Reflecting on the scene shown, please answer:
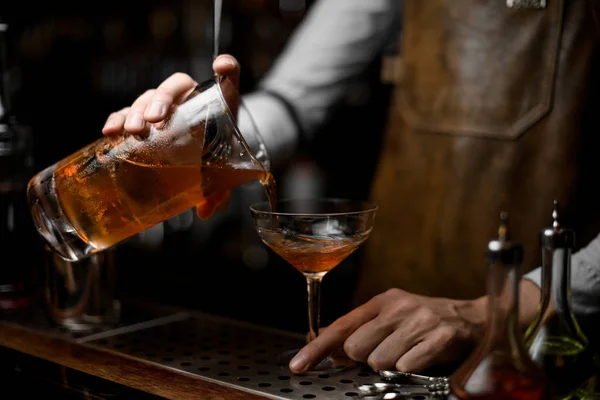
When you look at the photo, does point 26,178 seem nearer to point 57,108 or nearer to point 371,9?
point 371,9

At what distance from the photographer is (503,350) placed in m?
0.84

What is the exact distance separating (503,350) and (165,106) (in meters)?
0.62

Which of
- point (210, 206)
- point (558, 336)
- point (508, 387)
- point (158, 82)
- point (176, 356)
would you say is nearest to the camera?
point (508, 387)

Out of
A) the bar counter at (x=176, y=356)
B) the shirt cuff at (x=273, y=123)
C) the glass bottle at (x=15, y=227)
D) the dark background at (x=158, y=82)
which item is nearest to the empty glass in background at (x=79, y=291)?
the bar counter at (x=176, y=356)

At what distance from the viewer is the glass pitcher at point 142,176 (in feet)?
3.74

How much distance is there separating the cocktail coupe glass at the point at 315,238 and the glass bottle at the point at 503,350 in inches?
12.6

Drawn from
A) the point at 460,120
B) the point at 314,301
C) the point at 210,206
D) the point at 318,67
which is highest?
the point at 318,67

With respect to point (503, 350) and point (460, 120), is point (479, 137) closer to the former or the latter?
point (460, 120)

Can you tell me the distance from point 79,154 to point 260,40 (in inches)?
63.5

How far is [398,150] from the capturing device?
1.97m

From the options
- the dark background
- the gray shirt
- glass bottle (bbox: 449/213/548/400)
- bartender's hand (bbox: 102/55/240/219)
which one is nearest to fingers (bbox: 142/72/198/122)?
bartender's hand (bbox: 102/55/240/219)

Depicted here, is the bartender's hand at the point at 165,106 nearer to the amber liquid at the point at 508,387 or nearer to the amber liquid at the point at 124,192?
the amber liquid at the point at 124,192

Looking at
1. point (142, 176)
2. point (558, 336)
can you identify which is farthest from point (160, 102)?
point (558, 336)

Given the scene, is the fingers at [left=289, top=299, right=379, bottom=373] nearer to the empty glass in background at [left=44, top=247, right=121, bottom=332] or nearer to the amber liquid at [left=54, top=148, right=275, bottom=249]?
the amber liquid at [left=54, top=148, right=275, bottom=249]
